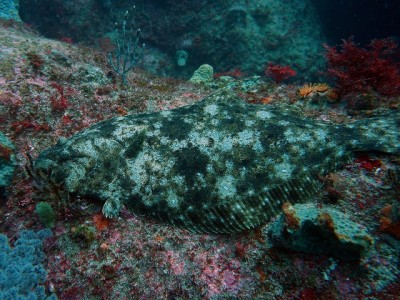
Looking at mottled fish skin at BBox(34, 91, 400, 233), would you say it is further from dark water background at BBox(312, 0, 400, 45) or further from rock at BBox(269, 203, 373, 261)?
dark water background at BBox(312, 0, 400, 45)

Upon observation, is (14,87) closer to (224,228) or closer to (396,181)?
(224,228)

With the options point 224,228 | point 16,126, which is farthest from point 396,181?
point 16,126

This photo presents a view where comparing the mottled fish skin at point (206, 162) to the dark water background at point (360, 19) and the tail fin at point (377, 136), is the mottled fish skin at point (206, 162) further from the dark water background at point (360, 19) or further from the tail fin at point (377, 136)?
the dark water background at point (360, 19)

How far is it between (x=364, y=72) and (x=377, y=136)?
2432 mm

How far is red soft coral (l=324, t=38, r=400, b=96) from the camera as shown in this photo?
17.9ft

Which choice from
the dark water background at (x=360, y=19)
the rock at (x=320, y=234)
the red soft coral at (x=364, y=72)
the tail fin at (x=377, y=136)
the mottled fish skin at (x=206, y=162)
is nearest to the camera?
the rock at (x=320, y=234)

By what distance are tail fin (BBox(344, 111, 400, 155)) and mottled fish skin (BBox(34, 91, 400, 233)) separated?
0.5 inches

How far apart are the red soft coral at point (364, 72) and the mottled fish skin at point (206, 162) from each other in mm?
1622

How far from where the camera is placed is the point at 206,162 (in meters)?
3.76

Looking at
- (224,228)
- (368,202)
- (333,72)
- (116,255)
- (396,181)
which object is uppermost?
(333,72)

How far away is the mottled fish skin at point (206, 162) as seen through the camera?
355cm

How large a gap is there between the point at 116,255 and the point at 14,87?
14.0 feet

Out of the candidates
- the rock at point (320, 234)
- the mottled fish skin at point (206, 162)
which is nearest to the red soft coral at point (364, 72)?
the mottled fish skin at point (206, 162)

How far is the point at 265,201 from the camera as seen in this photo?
12.0 feet
